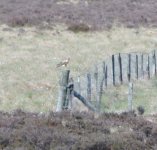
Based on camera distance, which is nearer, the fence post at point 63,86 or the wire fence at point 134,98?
the fence post at point 63,86

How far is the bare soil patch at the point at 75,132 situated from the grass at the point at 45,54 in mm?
6554

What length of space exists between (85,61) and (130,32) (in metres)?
10.3

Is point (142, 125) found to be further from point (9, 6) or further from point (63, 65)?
point (9, 6)

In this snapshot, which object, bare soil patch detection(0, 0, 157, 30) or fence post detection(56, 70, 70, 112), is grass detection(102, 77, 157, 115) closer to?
fence post detection(56, 70, 70, 112)

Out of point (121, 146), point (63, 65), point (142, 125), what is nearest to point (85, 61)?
point (63, 65)

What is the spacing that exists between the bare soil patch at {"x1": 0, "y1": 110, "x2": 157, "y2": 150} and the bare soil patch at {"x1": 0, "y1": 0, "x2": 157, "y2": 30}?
2570 cm

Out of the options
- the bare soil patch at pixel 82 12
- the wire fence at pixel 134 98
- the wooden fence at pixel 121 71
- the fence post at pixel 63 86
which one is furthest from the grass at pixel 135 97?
→ the bare soil patch at pixel 82 12

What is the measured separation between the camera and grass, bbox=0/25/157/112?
20.4 m

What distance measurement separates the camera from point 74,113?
38.9ft

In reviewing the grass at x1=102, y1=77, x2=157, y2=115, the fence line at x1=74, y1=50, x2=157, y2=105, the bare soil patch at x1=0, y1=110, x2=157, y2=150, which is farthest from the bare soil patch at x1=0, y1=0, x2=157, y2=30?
the bare soil patch at x1=0, y1=110, x2=157, y2=150

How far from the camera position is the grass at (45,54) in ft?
66.9

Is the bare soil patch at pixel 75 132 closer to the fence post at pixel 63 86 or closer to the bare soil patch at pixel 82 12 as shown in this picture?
the fence post at pixel 63 86

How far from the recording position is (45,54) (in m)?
29.0

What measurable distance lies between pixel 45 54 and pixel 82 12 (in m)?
14.1
